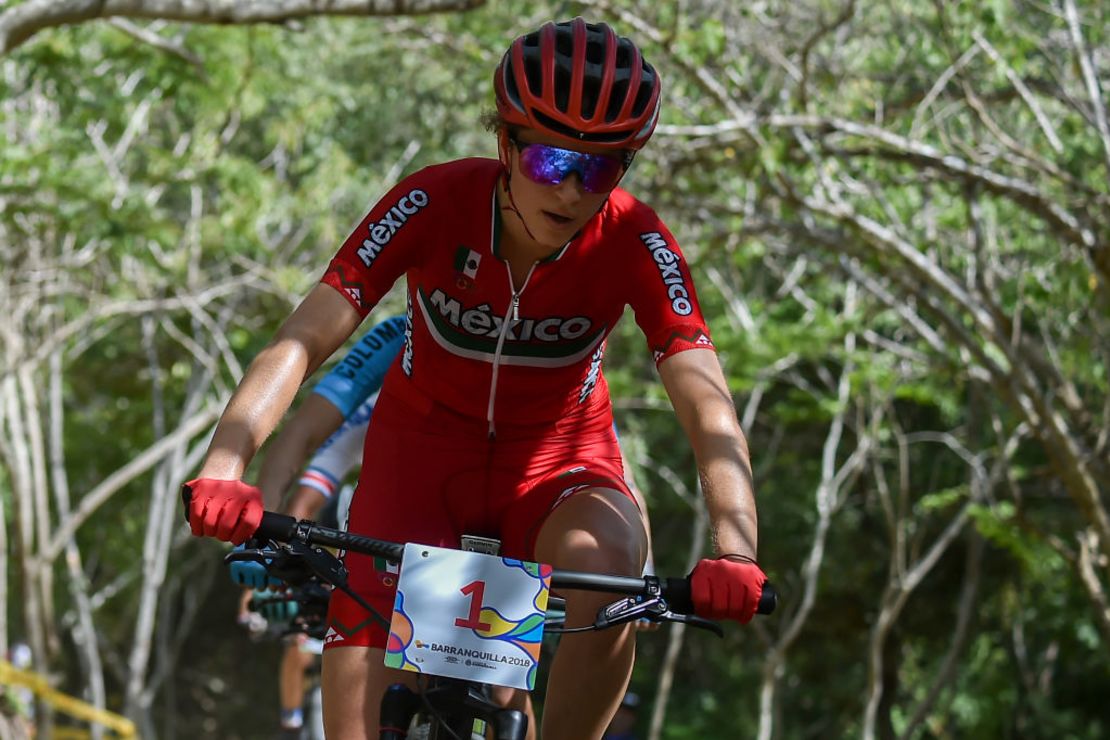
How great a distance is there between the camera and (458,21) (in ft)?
46.2

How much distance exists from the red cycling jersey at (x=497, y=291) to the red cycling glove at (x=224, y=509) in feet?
2.13

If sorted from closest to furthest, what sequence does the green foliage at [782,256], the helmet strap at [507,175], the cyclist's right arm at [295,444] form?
1. the helmet strap at [507,175]
2. the cyclist's right arm at [295,444]
3. the green foliage at [782,256]

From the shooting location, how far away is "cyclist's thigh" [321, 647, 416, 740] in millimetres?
3371

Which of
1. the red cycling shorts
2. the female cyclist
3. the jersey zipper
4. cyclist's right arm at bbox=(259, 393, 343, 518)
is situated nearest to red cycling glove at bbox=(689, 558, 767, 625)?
the female cyclist

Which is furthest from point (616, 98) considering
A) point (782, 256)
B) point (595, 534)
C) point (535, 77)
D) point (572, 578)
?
point (782, 256)

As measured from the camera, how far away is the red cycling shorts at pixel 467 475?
3.67 metres

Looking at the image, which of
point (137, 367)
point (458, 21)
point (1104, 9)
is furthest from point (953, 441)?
point (137, 367)

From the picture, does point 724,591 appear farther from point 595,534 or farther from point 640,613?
point 595,534

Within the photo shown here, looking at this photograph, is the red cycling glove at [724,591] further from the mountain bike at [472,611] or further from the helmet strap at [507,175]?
the helmet strap at [507,175]

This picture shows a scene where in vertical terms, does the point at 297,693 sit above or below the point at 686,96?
below

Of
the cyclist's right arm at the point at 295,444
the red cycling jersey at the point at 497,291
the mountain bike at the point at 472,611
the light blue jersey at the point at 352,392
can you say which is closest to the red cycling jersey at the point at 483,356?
the red cycling jersey at the point at 497,291

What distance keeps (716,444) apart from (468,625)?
2.41 feet

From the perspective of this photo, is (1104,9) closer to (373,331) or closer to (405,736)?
(373,331)

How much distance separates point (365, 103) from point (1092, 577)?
13480 mm
